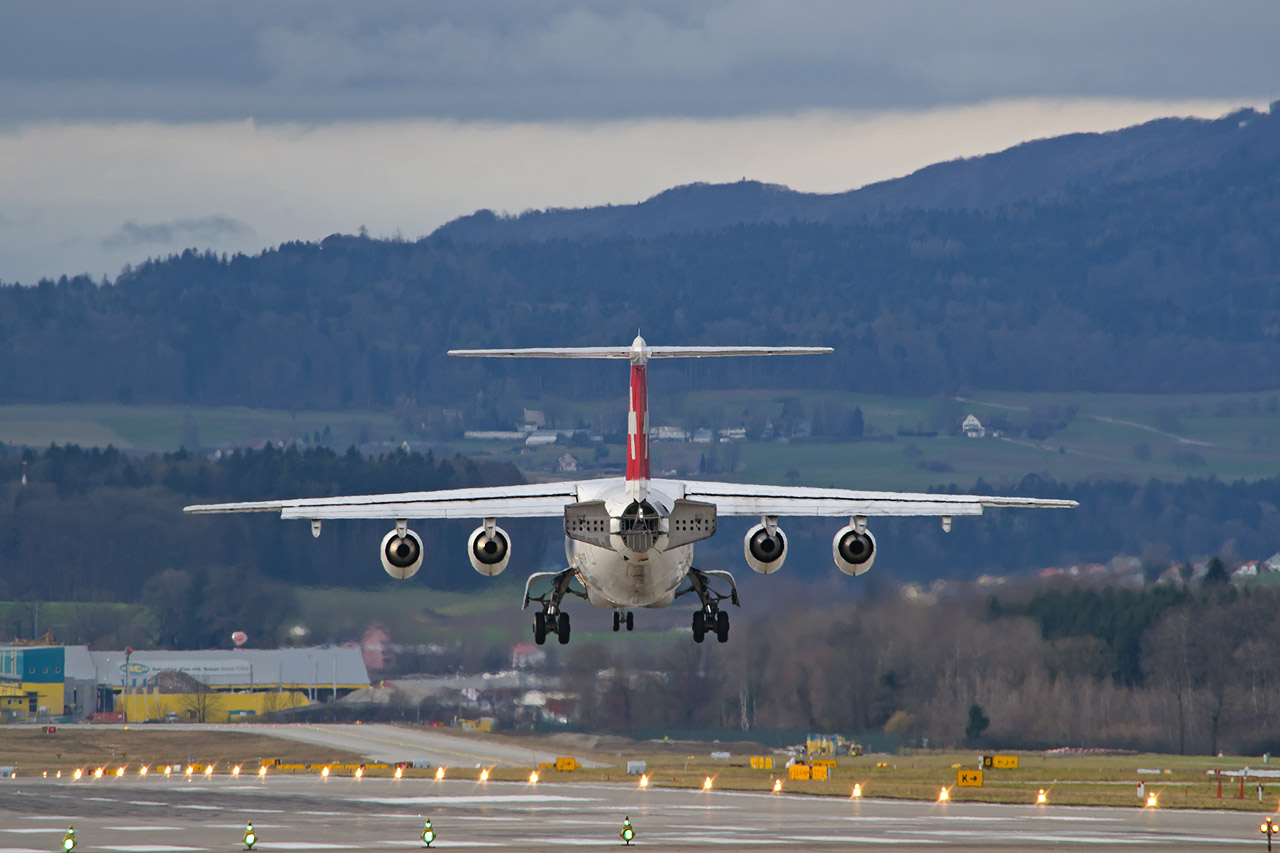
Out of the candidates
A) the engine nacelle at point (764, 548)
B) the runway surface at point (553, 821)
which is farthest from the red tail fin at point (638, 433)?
the runway surface at point (553, 821)

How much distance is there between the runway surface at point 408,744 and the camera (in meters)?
96.7

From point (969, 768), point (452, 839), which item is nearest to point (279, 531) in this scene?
point (969, 768)

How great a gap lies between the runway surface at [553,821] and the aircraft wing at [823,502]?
8906 mm

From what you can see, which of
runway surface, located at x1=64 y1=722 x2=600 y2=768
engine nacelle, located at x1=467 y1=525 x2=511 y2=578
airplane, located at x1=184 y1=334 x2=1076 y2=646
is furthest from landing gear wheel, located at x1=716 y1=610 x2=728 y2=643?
runway surface, located at x1=64 y1=722 x2=600 y2=768

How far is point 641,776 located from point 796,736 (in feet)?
60.3

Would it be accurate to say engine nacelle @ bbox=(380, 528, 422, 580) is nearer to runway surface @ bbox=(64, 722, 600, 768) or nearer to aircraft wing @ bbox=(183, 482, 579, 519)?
aircraft wing @ bbox=(183, 482, 579, 519)

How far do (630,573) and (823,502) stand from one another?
5349mm

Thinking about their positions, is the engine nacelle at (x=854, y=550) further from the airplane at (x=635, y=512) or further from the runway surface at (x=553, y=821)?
→ the runway surface at (x=553, y=821)

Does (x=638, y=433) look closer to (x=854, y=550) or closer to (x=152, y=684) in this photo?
(x=854, y=550)

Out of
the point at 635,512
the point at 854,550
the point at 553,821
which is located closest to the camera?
the point at 635,512

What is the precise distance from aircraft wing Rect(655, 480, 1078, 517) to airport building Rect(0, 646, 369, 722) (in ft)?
245

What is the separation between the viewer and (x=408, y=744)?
10456 centimetres

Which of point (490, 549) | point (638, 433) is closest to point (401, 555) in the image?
point (490, 549)

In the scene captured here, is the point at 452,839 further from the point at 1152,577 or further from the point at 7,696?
the point at 7,696
